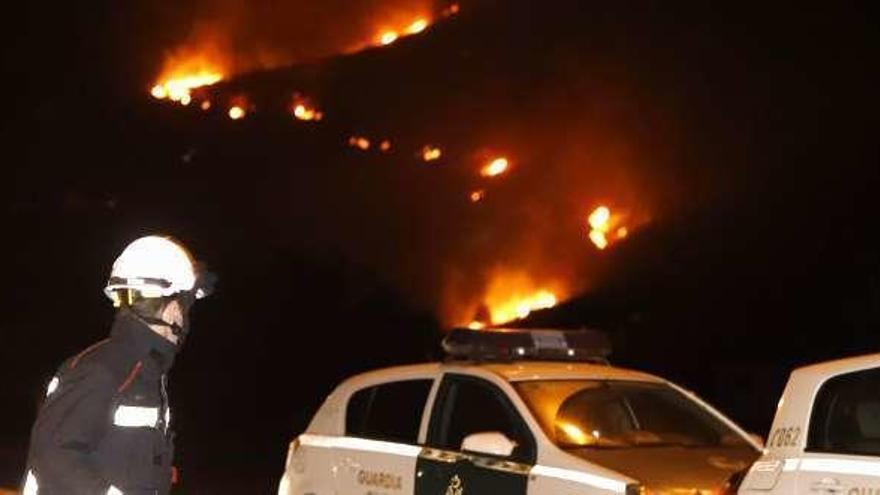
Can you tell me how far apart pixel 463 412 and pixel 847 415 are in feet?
9.78

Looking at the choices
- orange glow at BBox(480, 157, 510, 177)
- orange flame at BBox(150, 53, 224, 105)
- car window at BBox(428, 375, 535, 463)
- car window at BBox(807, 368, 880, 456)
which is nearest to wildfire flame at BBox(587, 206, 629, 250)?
orange glow at BBox(480, 157, 510, 177)

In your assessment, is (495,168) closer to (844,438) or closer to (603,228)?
(603,228)

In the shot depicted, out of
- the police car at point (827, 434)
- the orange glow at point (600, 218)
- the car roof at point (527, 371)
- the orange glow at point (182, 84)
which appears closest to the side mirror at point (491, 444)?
the car roof at point (527, 371)

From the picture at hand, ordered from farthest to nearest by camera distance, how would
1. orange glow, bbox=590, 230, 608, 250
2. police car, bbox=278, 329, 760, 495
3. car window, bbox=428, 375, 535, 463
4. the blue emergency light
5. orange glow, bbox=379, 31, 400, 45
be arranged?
orange glow, bbox=379, 31, 400, 45, orange glow, bbox=590, 230, 608, 250, the blue emergency light, car window, bbox=428, 375, 535, 463, police car, bbox=278, 329, 760, 495

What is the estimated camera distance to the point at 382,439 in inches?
300

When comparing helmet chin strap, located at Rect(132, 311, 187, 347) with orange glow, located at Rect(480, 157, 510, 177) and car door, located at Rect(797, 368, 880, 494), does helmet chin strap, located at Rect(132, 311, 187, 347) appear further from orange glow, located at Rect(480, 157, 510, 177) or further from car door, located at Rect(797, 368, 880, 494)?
orange glow, located at Rect(480, 157, 510, 177)

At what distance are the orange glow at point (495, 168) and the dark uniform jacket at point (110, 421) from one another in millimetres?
31634

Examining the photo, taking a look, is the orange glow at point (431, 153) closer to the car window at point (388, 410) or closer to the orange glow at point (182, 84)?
the orange glow at point (182, 84)

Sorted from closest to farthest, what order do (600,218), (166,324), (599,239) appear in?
(166,324)
(599,239)
(600,218)

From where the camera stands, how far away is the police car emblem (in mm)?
6922

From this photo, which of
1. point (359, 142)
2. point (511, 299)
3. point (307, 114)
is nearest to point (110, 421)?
point (511, 299)

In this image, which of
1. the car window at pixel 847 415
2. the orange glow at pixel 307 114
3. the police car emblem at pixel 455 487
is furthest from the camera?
the orange glow at pixel 307 114

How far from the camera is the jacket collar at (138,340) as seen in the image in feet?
12.0

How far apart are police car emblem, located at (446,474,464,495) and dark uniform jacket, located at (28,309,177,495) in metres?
3.33
